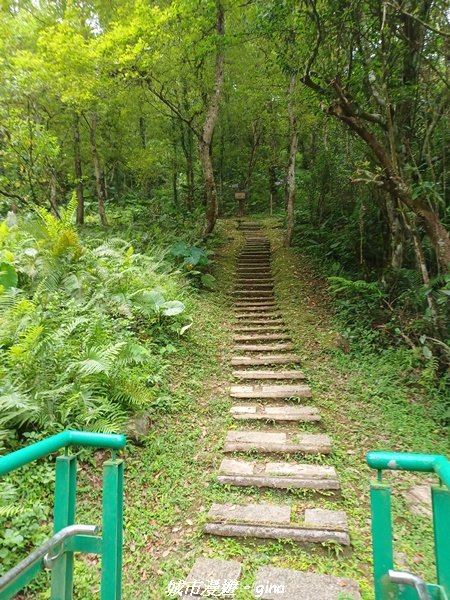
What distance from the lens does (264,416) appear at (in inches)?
176

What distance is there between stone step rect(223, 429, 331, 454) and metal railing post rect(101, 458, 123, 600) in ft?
7.75

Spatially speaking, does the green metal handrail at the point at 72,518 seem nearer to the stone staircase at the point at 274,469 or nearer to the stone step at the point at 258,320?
the stone staircase at the point at 274,469

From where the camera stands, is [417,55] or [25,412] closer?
[25,412]

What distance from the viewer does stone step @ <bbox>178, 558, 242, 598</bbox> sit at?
2.46 m

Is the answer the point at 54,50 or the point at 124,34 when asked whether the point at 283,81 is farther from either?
the point at 54,50

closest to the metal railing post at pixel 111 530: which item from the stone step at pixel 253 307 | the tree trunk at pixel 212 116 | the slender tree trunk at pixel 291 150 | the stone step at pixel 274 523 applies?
the stone step at pixel 274 523

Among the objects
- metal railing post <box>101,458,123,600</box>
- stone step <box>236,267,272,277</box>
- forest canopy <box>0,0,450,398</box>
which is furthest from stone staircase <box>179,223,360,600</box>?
stone step <box>236,267,272,277</box>

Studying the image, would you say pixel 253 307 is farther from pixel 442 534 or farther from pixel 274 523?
pixel 442 534

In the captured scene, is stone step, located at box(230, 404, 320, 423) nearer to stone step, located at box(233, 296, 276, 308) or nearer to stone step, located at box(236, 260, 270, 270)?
stone step, located at box(233, 296, 276, 308)

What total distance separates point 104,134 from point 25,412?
1184 centimetres

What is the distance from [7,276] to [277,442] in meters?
4.10

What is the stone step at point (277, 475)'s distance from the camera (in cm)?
338

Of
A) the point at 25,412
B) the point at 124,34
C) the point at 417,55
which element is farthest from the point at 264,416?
the point at 124,34

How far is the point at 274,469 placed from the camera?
11.9ft
